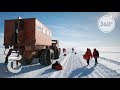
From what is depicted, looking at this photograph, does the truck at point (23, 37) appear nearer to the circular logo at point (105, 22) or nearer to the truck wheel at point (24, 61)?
the truck wheel at point (24, 61)

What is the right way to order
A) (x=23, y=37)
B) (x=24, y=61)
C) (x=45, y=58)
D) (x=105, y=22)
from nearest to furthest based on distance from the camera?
(x=105, y=22)
(x=23, y=37)
(x=24, y=61)
(x=45, y=58)

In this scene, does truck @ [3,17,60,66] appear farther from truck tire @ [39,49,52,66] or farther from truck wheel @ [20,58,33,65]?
truck tire @ [39,49,52,66]

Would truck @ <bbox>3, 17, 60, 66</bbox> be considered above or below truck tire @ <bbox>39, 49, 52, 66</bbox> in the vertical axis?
above

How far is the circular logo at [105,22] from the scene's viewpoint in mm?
8703

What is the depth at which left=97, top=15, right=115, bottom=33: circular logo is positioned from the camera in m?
8.70

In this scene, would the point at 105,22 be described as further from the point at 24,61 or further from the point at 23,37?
the point at 24,61

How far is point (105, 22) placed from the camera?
28.9 ft

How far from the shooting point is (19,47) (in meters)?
9.53

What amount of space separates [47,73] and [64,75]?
0.70m

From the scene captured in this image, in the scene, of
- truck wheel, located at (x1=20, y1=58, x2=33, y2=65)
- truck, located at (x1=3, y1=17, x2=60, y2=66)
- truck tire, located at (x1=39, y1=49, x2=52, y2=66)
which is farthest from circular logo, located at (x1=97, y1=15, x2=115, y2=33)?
truck wheel, located at (x1=20, y1=58, x2=33, y2=65)

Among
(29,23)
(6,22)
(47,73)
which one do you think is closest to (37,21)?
(29,23)

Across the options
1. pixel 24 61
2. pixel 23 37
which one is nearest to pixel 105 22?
pixel 23 37

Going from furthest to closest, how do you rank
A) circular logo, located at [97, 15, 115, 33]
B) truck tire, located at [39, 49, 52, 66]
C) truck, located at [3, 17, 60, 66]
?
truck tire, located at [39, 49, 52, 66], truck, located at [3, 17, 60, 66], circular logo, located at [97, 15, 115, 33]
